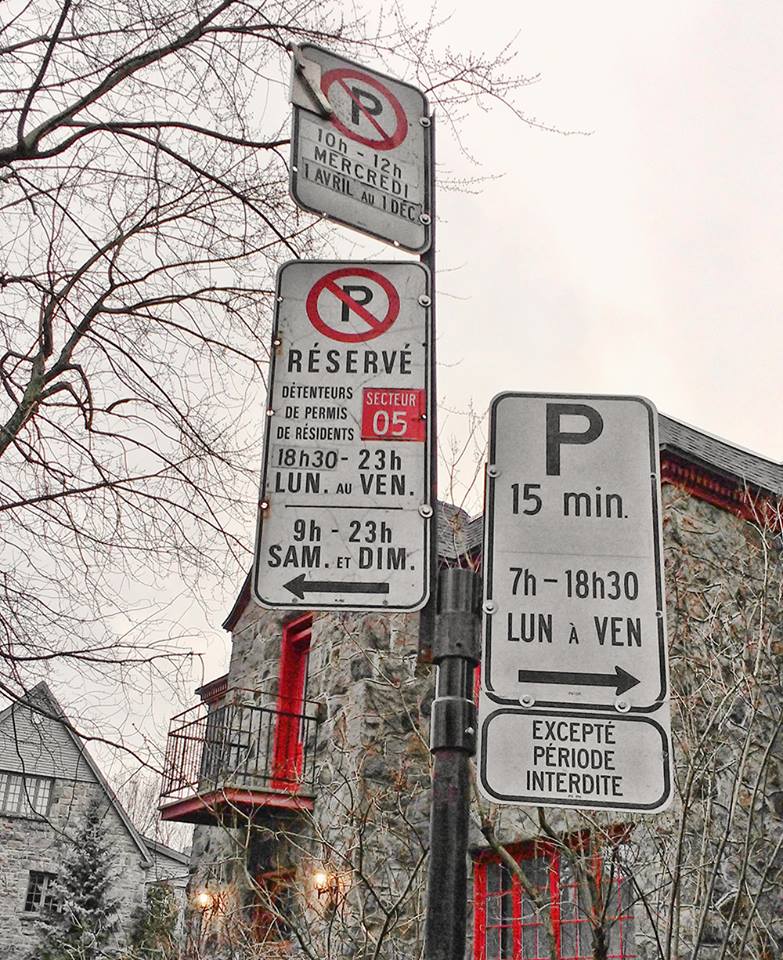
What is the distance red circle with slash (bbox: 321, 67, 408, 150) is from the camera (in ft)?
9.96

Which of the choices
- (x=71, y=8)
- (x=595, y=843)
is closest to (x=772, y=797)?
(x=595, y=843)

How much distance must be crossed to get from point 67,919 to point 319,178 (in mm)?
26266

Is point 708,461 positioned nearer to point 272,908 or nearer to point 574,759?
point 272,908

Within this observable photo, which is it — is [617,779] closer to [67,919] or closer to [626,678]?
[626,678]

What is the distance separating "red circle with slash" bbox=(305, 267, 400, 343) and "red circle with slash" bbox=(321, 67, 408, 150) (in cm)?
53

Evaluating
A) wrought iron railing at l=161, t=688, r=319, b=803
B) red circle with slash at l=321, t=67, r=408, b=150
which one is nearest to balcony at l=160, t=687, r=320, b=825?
wrought iron railing at l=161, t=688, r=319, b=803

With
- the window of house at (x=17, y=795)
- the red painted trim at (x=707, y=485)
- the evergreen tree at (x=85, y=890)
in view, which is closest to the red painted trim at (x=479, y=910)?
the red painted trim at (x=707, y=485)

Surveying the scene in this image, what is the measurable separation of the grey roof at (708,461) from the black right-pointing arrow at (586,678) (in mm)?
6833

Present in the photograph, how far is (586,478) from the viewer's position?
2.37m

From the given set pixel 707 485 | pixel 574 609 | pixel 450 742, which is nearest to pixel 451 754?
pixel 450 742

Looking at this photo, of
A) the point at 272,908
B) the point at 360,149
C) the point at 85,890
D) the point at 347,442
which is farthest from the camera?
the point at 85,890

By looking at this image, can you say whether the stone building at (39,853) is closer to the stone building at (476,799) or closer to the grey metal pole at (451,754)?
the stone building at (476,799)

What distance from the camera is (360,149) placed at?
3.02 metres

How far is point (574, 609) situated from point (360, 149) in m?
1.47
